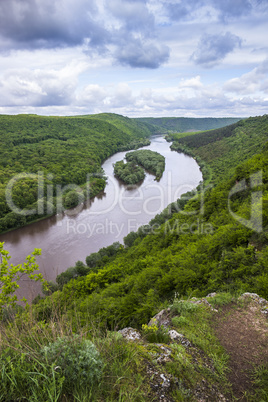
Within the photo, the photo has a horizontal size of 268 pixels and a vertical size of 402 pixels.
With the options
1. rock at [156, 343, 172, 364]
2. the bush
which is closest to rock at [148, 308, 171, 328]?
rock at [156, 343, 172, 364]

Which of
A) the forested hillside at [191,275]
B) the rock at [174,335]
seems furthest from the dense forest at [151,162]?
the rock at [174,335]

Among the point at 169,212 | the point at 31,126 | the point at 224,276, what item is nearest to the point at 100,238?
the point at 169,212

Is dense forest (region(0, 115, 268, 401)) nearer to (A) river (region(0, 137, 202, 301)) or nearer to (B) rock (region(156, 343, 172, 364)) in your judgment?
(B) rock (region(156, 343, 172, 364))

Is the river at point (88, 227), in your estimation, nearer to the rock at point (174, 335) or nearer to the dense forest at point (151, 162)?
the dense forest at point (151, 162)

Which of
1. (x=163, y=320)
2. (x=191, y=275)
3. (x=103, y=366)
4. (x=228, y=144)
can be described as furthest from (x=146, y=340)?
(x=228, y=144)

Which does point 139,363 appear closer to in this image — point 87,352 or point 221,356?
point 87,352

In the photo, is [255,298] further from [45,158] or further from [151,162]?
[151,162]
